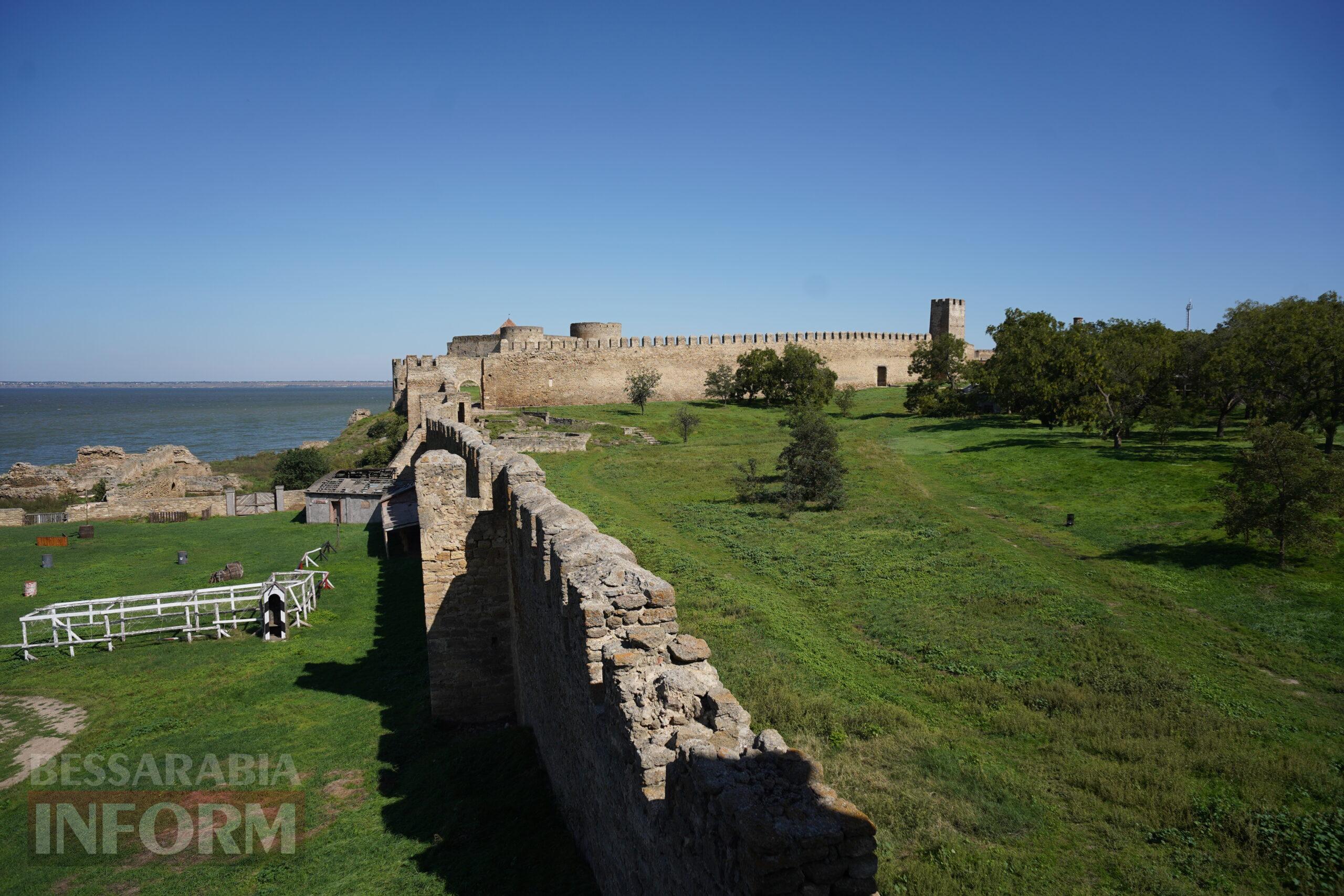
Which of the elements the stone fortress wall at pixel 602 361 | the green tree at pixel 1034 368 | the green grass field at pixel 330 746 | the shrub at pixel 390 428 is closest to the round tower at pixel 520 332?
the stone fortress wall at pixel 602 361

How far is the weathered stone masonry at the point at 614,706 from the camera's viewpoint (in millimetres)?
2582

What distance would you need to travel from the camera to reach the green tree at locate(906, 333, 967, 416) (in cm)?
3741

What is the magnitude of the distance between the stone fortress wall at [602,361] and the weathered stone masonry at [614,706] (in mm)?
27079

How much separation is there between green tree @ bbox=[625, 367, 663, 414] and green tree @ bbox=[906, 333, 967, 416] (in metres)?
13.5

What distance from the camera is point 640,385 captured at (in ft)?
128

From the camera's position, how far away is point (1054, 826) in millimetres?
5949

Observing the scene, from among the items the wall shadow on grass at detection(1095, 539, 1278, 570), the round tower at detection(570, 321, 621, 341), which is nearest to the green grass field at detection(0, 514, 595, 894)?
the wall shadow on grass at detection(1095, 539, 1278, 570)

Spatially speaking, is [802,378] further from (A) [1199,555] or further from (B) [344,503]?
(A) [1199,555]

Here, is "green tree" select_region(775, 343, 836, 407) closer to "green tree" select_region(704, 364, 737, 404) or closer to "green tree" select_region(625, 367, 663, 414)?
"green tree" select_region(704, 364, 737, 404)

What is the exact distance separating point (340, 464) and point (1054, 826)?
34323 mm

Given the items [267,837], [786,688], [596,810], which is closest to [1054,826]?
[786,688]

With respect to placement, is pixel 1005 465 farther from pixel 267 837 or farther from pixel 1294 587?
pixel 267 837

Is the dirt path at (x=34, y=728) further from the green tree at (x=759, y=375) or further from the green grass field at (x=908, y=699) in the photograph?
the green tree at (x=759, y=375)

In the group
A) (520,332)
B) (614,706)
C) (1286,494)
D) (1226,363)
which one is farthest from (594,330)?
(614,706)
